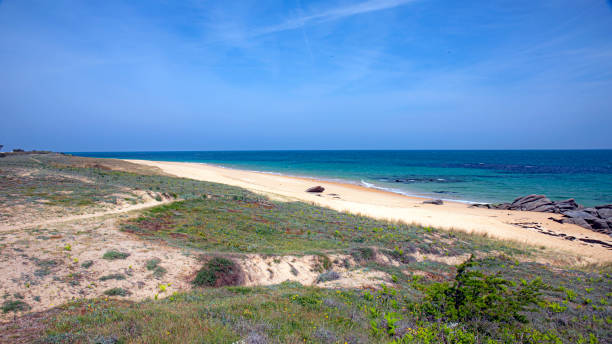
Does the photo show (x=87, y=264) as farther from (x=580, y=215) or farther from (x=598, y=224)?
(x=580, y=215)

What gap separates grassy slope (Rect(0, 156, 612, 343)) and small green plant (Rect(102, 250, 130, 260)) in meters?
1.95

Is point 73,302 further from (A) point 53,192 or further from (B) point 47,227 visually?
(A) point 53,192

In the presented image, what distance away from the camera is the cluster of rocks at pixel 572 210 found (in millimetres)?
23977

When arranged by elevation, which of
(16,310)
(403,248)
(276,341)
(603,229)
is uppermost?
(276,341)

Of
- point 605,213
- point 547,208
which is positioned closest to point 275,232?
point 605,213

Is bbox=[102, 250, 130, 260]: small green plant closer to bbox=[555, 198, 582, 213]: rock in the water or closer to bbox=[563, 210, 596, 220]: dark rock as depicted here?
bbox=[563, 210, 596, 220]: dark rock

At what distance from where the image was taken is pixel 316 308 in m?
6.56

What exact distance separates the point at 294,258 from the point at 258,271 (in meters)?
1.56

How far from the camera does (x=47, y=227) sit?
11031 mm

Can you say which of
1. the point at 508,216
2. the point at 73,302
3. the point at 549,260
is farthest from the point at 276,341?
the point at 508,216

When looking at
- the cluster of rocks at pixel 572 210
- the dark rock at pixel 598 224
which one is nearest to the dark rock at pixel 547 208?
the cluster of rocks at pixel 572 210

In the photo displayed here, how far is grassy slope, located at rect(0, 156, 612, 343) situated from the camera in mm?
5137

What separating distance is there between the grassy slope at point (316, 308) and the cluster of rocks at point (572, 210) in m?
16.2

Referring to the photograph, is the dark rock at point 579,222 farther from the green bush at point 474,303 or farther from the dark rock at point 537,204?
the green bush at point 474,303
